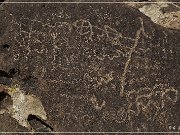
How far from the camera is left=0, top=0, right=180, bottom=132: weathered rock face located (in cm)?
492

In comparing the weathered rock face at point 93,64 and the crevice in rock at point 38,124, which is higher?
the weathered rock face at point 93,64

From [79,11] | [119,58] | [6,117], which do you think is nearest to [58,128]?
[6,117]

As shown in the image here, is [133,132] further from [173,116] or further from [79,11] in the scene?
[79,11]

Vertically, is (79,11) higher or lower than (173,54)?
higher

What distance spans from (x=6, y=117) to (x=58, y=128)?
58cm

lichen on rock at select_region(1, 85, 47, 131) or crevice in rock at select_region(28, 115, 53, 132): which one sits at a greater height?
lichen on rock at select_region(1, 85, 47, 131)

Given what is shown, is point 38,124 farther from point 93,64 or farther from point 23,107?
point 93,64

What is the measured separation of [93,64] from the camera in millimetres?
5137

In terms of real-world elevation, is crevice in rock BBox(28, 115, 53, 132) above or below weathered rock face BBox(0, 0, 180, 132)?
below

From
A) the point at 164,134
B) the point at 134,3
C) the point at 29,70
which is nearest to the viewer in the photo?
the point at 164,134

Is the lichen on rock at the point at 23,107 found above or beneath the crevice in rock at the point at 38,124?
above

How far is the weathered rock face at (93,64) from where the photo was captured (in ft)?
16.1

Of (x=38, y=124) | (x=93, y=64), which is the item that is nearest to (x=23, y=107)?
(x=38, y=124)

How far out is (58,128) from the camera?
16.0ft
